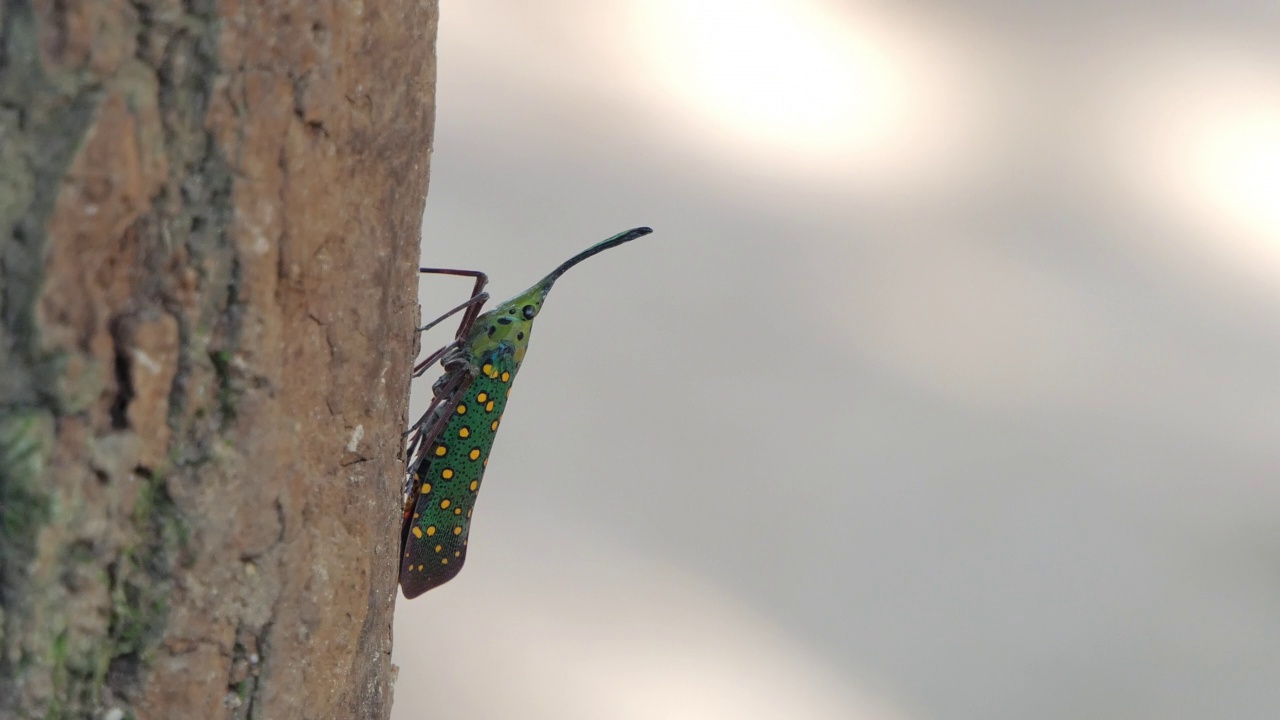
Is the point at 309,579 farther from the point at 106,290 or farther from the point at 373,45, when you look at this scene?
the point at 373,45

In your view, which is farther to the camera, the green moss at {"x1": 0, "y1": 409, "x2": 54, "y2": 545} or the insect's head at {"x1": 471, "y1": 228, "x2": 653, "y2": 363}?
the insect's head at {"x1": 471, "y1": 228, "x2": 653, "y2": 363}

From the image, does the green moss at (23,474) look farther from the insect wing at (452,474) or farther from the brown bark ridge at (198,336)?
the insect wing at (452,474)

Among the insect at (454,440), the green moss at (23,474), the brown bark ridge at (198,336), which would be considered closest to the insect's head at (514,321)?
the insect at (454,440)

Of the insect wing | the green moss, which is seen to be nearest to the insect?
the insect wing

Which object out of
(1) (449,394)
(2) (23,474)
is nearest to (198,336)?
(2) (23,474)

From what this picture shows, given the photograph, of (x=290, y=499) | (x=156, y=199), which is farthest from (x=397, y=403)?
(x=156, y=199)

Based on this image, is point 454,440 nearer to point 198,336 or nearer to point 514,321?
point 514,321

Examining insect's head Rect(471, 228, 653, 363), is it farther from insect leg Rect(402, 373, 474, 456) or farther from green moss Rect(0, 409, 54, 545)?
green moss Rect(0, 409, 54, 545)
